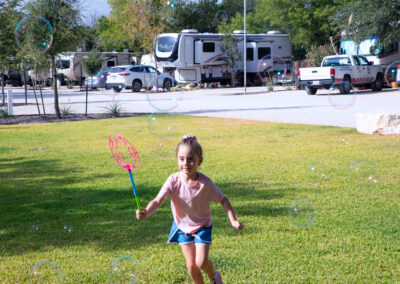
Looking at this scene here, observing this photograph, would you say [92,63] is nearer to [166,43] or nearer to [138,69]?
[138,69]

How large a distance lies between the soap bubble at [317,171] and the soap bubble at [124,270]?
11.7 ft

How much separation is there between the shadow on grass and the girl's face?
5.26 ft

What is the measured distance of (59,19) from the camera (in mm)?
16672

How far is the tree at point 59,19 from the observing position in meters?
16.5

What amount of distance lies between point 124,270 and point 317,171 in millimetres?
4244

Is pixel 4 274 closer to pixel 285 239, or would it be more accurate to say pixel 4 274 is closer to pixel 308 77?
pixel 285 239

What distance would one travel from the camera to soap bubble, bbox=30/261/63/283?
159 inches

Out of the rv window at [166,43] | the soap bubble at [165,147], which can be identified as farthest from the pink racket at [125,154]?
the rv window at [166,43]

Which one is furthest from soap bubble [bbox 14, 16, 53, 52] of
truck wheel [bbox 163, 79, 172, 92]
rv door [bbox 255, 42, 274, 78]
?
rv door [bbox 255, 42, 274, 78]

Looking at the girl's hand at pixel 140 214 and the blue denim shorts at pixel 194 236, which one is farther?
the blue denim shorts at pixel 194 236

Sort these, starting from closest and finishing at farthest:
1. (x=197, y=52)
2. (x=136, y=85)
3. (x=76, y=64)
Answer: (x=136, y=85) < (x=197, y=52) < (x=76, y=64)

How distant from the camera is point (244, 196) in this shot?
6.33m

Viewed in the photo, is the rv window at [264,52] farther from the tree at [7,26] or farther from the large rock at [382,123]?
the large rock at [382,123]

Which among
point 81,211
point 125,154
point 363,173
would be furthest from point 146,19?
point 81,211
